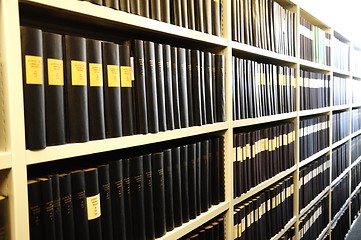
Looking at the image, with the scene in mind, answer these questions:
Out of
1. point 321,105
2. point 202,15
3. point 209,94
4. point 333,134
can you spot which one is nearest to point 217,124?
point 209,94

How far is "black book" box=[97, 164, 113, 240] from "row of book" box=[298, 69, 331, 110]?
1601 mm

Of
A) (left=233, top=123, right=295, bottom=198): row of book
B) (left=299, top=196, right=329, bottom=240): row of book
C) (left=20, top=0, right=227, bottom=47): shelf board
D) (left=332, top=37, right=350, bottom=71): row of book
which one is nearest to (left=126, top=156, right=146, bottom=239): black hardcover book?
(left=20, top=0, right=227, bottom=47): shelf board

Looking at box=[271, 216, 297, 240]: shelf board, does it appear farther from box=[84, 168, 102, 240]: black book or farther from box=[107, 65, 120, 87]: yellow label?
box=[107, 65, 120, 87]: yellow label

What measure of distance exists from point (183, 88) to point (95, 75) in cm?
37

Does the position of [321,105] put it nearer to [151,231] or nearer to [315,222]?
[315,222]

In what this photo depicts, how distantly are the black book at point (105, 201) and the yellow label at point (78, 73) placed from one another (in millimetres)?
244

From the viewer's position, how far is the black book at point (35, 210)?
0.68 meters

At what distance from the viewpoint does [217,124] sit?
4.13 ft

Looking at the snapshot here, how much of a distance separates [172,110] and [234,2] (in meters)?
0.66

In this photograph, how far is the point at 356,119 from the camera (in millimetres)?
3432

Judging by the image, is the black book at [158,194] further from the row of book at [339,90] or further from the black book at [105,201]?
the row of book at [339,90]

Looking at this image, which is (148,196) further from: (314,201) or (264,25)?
Result: (314,201)

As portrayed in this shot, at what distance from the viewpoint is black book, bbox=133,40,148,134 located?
0.92 metres

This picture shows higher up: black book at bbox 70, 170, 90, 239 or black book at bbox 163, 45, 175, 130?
black book at bbox 163, 45, 175, 130
